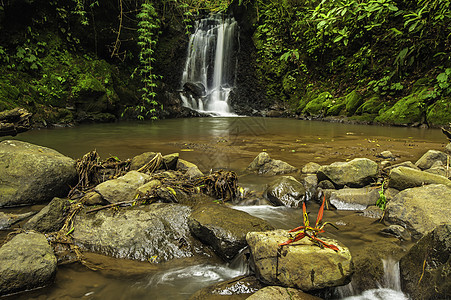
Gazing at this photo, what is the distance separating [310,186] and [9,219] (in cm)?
330

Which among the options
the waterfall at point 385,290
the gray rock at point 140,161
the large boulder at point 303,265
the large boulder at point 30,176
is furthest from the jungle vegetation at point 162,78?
the large boulder at point 303,265

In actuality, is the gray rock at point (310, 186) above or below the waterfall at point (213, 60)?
below

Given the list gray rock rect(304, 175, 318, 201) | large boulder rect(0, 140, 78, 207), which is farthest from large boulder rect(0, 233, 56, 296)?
gray rock rect(304, 175, 318, 201)

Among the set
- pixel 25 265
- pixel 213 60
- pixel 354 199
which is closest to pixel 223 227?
pixel 25 265

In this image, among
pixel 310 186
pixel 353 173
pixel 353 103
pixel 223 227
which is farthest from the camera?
pixel 353 103

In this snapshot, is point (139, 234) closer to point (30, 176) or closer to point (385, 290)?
point (30, 176)

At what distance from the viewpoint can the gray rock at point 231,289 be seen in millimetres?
1664

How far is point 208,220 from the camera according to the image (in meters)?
2.22

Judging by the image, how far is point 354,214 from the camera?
9.03 ft

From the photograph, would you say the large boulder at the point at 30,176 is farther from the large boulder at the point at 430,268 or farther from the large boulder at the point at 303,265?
the large boulder at the point at 430,268

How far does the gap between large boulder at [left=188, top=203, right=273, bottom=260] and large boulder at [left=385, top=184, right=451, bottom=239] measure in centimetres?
126

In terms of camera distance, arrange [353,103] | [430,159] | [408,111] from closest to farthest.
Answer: [430,159] → [408,111] → [353,103]

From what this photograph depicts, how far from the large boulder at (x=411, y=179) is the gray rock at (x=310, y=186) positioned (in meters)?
0.85

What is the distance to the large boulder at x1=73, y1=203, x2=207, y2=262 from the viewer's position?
213 centimetres
